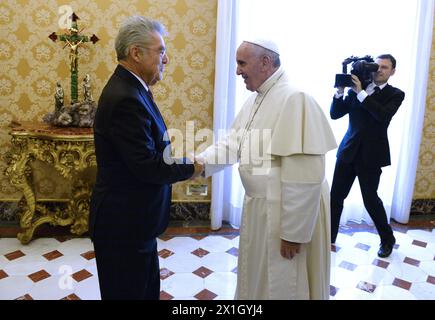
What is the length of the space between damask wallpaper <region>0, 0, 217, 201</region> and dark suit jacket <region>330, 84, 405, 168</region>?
1329 mm

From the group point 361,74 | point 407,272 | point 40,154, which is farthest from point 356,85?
point 40,154

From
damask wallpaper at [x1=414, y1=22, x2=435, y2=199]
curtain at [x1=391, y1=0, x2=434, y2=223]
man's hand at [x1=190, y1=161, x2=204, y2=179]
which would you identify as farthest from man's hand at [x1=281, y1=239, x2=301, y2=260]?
damask wallpaper at [x1=414, y1=22, x2=435, y2=199]

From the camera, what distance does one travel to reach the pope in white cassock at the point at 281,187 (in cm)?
169

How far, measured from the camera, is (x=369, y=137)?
2998 mm

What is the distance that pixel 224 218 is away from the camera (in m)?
3.87

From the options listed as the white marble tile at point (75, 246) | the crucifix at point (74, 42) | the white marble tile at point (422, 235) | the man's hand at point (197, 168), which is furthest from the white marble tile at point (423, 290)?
the crucifix at point (74, 42)

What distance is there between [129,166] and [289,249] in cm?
83

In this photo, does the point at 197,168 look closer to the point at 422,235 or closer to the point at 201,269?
the point at 201,269

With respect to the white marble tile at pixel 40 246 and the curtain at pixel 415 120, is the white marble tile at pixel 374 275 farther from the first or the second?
the white marble tile at pixel 40 246

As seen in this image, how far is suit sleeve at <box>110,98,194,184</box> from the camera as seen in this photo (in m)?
1.51

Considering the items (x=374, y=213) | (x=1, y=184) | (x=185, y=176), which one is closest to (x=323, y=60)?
(x=374, y=213)

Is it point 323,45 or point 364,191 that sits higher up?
point 323,45

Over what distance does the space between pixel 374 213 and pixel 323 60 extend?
150 centimetres

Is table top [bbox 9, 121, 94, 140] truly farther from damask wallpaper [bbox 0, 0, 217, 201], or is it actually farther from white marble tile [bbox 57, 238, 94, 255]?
white marble tile [bbox 57, 238, 94, 255]
